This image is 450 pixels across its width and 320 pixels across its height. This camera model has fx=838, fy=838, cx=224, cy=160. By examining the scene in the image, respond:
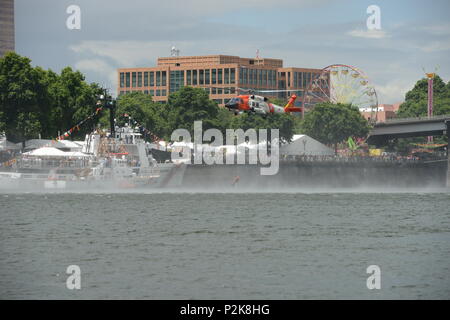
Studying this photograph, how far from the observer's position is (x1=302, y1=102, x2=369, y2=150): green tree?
16675cm

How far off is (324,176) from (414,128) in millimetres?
19222

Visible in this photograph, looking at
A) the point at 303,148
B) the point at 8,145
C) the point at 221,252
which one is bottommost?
the point at 221,252

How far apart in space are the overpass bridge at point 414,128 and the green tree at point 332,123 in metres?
7.84

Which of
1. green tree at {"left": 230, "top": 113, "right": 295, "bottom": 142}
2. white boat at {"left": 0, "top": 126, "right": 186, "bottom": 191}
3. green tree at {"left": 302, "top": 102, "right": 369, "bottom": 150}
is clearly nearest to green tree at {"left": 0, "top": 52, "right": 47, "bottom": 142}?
white boat at {"left": 0, "top": 126, "right": 186, "bottom": 191}

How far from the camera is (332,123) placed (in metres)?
167

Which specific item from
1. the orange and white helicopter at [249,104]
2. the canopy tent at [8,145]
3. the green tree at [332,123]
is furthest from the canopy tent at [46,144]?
the green tree at [332,123]

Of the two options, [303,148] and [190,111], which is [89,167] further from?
[303,148]

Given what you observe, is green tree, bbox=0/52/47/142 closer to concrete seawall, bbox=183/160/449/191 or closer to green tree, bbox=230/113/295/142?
concrete seawall, bbox=183/160/449/191

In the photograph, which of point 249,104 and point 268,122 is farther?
point 268,122

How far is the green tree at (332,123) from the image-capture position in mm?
166750

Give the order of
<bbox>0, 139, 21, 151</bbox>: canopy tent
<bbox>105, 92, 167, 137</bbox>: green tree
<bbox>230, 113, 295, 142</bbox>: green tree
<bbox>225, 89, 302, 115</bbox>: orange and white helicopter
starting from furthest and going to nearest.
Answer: <bbox>105, 92, 167, 137</bbox>: green tree
<bbox>230, 113, 295, 142</bbox>: green tree
<bbox>0, 139, 21, 151</bbox>: canopy tent
<bbox>225, 89, 302, 115</bbox>: orange and white helicopter

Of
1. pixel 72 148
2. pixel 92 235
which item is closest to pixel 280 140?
pixel 72 148

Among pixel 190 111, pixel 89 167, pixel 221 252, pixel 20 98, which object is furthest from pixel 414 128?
pixel 221 252

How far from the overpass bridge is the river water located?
64.9 m
